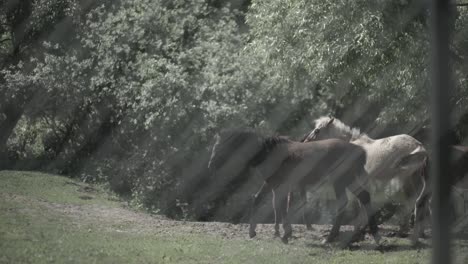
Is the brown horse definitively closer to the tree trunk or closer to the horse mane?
the horse mane

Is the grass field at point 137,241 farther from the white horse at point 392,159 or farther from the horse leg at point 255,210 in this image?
the white horse at point 392,159

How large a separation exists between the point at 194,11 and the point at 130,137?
419 centimetres

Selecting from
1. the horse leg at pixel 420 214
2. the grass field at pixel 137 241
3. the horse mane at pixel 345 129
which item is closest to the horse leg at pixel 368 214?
the grass field at pixel 137 241

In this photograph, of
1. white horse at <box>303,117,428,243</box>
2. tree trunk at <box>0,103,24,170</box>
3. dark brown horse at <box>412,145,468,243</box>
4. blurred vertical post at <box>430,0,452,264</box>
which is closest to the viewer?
blurred vertical post at <box>430,0,452,264</box>

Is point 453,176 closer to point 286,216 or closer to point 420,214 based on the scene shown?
point 420,214

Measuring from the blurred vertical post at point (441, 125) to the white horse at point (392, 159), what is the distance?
9.41 metres

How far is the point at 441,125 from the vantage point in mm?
2568

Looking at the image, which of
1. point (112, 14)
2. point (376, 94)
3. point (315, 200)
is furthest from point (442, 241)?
point (112, 14)

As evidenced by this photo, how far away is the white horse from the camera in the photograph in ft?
39.9

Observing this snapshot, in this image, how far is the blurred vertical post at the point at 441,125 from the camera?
8.39 feet

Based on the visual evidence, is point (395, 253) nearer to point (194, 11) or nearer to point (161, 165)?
point (161, 165)

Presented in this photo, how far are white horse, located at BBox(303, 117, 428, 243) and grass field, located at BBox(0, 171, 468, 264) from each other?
1.32 metres

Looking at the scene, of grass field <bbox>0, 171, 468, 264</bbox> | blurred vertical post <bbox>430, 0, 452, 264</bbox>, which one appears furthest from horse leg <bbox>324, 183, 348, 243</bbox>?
blurred vertical post <bbox>430, 0, 452, 264</bbox>

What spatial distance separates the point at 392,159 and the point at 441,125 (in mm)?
9877
